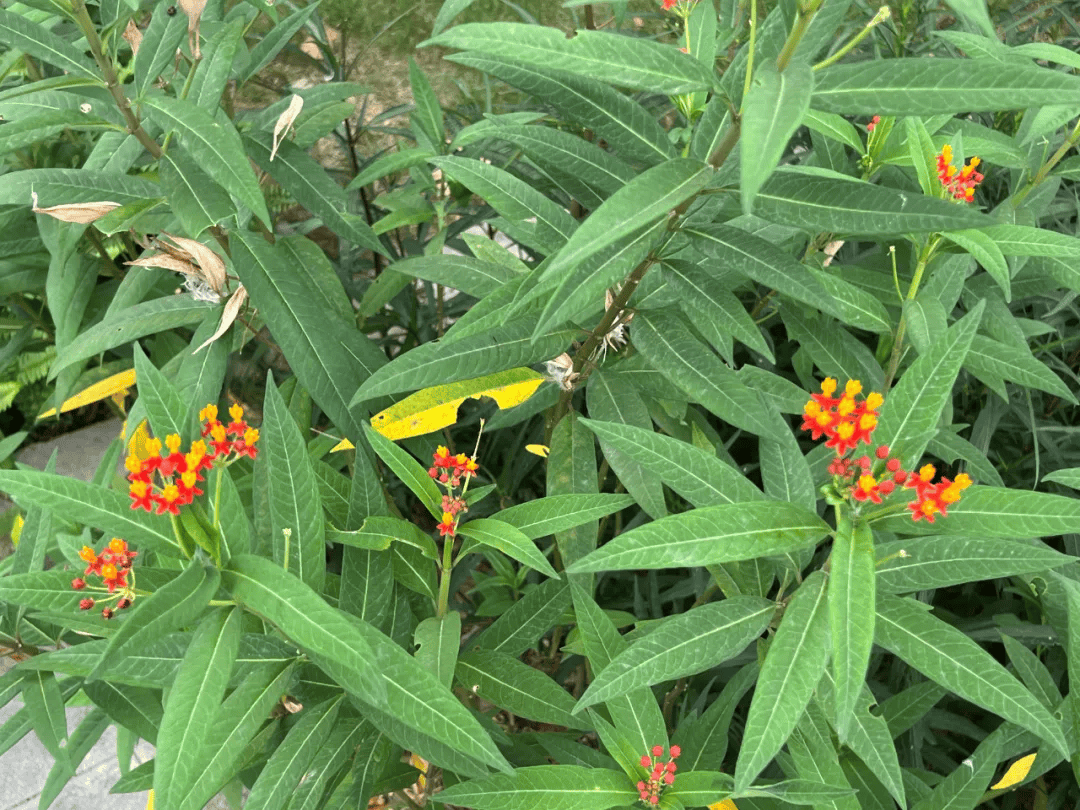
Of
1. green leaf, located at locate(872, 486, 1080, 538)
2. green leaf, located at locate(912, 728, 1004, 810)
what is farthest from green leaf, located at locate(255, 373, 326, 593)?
green leaf, located at locate(912, 728, 1004, 810)

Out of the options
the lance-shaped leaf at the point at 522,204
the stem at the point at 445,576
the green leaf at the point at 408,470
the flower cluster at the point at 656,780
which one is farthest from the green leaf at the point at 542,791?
the lance-shaped leaf at the point at 522,204

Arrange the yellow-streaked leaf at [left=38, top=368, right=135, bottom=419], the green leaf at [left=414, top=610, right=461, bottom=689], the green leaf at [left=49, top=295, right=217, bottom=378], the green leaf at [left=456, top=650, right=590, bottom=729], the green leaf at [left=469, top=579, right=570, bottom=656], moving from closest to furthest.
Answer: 1. the green leaf at [left=414, top=610, right=461, bottom=689]
2. the green leaf at [left=456, top=650, right=590, bottom=729]
3. the green leaf at [left=469, top=579, right=570, bottom=656]
4. the green leaf at [left=49, top=295, right=217, bottom=378]
5. the yellow-streaked leaf at [left=38, top=368, right=135, bottom=419]

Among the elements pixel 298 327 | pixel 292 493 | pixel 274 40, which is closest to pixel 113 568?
pixel 292 493

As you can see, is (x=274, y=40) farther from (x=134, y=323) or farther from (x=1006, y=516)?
(x=1006, y=516)

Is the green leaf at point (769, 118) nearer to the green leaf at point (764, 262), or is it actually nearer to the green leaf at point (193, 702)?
the green leaf at point (764, 262)

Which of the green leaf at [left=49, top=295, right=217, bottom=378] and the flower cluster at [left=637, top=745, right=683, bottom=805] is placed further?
the green leaf at [left=49, top=295, right=217, bottom=378]

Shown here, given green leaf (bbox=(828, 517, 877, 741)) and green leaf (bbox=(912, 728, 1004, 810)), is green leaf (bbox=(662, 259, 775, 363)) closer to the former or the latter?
green leaf (bbox=(828, 517, 877, 741))

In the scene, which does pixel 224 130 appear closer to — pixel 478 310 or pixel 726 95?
pixel 478 310
